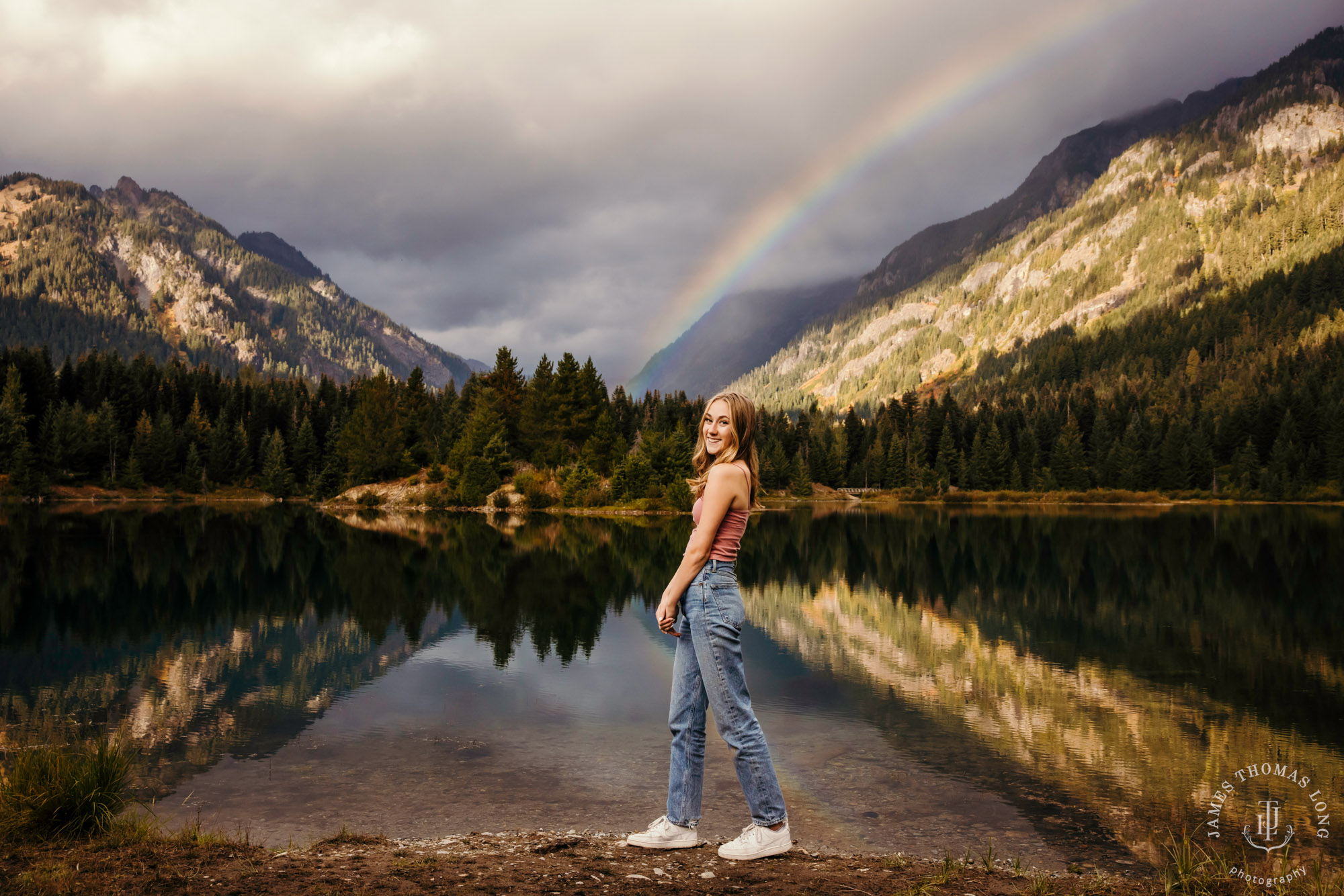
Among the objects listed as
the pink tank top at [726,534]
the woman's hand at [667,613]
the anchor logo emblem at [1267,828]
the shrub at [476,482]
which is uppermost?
the shrub at [476,482]

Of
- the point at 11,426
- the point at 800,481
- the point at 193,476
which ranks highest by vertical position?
the point at 11,426

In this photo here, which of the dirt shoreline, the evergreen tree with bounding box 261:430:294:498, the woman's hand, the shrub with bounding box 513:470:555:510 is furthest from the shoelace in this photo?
the evergreen tree with bounding box 261:430:294:498

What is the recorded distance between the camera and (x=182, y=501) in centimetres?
10369

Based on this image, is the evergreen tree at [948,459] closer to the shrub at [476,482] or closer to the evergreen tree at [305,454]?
the shrub at [476,482]

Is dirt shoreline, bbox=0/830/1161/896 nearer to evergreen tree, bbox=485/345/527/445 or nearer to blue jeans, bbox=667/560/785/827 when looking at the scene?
blue jeans, bbox=667/560/785/827

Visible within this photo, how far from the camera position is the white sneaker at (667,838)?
22.6ft

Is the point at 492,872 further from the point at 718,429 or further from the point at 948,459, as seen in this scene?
the point at 948,459

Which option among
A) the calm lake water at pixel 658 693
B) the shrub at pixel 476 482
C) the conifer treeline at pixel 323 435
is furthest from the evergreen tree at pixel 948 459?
the calm lake water at pixel 658 693

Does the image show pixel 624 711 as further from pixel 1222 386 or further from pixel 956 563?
pixel 1222 386

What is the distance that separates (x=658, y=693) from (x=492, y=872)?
8.80 metres

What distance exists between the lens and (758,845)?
6.61 metres

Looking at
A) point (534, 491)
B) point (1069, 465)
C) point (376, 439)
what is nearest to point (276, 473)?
point (376, 439)

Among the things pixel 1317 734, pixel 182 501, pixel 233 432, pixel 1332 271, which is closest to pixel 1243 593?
pixel 1317 734

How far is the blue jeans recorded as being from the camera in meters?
6.43
